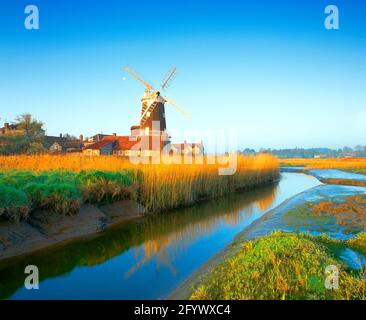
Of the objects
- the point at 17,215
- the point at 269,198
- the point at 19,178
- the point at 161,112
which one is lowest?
the point at 269,198

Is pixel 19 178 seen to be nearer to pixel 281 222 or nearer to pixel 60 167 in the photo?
pixel 60 167

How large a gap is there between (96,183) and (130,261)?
13.5ft

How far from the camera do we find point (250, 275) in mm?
4656

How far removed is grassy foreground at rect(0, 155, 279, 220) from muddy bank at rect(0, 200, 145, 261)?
269 mm

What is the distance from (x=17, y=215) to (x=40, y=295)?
278cm

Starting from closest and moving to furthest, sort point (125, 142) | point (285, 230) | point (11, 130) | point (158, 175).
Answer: point (285, 230)
point (158, 175)
point (11, 130)
point (125, 142)

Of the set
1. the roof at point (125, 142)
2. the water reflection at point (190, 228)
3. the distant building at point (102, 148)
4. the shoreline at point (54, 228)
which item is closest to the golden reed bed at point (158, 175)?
the water reflection at point (190, 228)

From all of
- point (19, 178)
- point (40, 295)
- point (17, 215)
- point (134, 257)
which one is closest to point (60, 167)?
point (19, 178)

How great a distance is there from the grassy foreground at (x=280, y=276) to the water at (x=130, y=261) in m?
1.37

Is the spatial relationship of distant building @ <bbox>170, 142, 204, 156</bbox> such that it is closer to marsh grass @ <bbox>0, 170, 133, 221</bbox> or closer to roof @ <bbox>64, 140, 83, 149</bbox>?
marsh grass @ <bbox>0, 170, 133, 221</bbox>

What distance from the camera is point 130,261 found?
732cm

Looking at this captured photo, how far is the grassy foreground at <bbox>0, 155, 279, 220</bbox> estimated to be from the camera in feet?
27.7

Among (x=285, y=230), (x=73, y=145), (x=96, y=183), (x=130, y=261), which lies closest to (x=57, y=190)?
(x=96, y=183)
